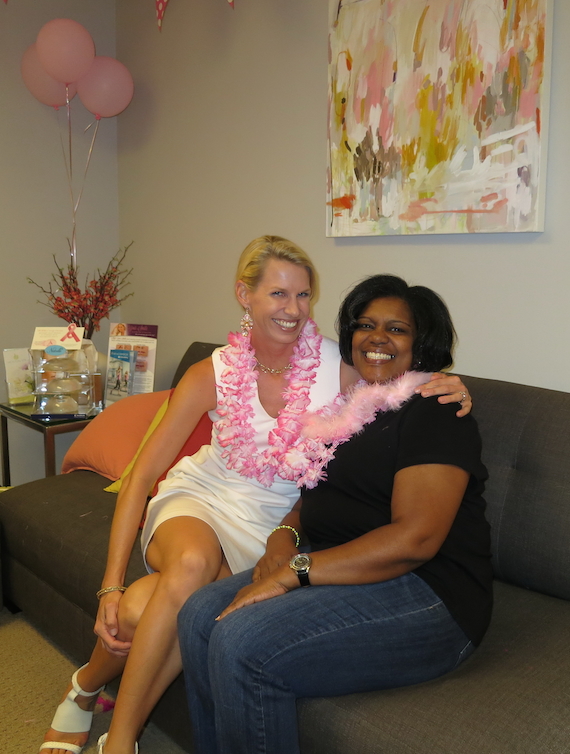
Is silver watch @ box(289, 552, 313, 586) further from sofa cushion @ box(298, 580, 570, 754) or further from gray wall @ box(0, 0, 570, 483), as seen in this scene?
gray wall @ box(0, 0, 570, 483)

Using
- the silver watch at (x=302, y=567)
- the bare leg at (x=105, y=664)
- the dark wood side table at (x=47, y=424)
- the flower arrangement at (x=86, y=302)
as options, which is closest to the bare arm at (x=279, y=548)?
the silver watch at (x=302, y=567)

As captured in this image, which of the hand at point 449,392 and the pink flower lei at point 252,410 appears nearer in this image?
the hand at point 449,392

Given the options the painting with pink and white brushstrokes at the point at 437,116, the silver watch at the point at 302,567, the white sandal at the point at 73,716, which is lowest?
the white sandal at the point at 73,716

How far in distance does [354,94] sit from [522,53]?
646mm

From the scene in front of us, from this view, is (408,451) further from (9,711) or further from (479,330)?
(9,711)

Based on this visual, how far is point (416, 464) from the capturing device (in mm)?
1363

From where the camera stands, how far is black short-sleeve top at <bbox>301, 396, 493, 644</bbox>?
1374 mm

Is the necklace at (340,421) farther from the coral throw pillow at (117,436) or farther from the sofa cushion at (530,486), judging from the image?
the coral throw pillow at (117,436)

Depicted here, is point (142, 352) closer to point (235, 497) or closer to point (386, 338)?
point (235, 497)

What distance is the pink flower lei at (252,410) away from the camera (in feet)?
5.73

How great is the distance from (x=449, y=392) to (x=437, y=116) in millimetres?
1086

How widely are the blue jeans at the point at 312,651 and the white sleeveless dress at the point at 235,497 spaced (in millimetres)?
358

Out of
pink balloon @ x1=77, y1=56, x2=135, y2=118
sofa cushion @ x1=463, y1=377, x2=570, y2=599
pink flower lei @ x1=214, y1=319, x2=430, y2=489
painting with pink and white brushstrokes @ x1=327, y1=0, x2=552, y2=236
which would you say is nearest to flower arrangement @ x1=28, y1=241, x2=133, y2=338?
pink balloon @ x1=77, y1=56, x2=135, y2=118

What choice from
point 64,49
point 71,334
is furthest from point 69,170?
point 71,334
